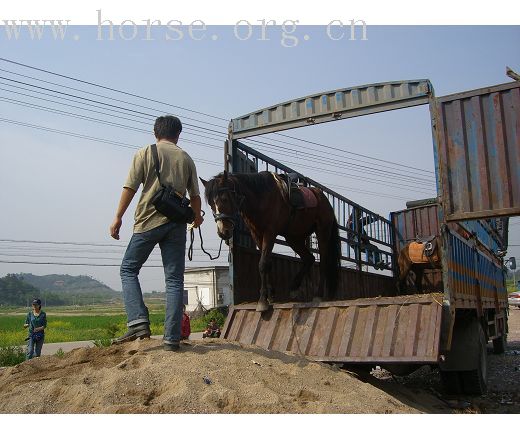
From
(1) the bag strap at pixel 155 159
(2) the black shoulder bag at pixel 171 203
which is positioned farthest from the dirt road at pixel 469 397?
(1) the bag strap at pixel 155 159

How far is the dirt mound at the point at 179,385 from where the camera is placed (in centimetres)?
293

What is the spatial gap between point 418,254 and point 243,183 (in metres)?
5.47

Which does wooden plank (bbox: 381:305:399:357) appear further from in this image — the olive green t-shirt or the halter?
the olive green t-shirt

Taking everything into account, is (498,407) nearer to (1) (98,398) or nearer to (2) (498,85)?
(2) (498,85)

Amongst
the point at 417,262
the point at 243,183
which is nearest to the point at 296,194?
the point at 243,183

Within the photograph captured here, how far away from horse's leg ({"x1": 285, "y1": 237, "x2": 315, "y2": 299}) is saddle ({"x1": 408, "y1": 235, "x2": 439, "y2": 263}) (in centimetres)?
348

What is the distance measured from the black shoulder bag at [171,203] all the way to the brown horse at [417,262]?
21.6 feet

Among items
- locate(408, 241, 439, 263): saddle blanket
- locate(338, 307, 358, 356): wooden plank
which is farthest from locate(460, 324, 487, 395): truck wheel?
locate(408, 241, 439, 263): saddle blanket

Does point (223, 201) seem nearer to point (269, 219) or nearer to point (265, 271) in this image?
point (269, 219)

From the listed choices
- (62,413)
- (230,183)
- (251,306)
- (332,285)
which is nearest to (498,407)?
(332,285)

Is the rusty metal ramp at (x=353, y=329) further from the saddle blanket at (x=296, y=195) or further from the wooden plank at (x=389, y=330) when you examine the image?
the saddle blanket at (x=296, y=195)

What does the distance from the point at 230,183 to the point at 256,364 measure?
2.11 metres

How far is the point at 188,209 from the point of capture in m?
3.96

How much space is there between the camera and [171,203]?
383cm
